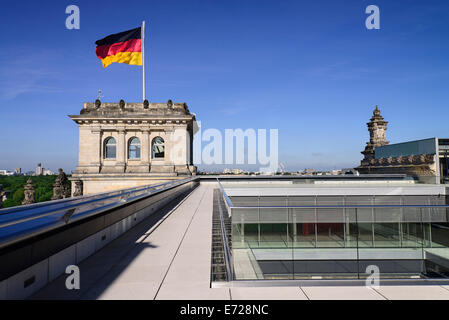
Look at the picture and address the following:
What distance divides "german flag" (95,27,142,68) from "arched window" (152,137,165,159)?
8.98m

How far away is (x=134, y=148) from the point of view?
34031mm

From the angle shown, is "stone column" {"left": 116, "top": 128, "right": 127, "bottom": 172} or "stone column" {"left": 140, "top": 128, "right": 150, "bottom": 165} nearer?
"stone column" {"left": 116, "top": 128, "right": 127, "bottom": 172}

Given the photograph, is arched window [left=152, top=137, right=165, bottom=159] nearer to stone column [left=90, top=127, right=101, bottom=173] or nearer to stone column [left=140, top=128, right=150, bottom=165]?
stone column [left=140, top=128, right=150, bottom=165]

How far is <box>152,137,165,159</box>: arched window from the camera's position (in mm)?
33875

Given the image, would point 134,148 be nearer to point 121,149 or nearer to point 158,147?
point 121,149

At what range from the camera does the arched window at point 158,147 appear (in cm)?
3388

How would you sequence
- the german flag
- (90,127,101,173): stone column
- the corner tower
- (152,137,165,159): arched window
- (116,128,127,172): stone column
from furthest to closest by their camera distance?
(152,137,165,159): arched window, (116,128,127,172): stone column, (90,127,101,173): stone column, the corner tower, the german flag

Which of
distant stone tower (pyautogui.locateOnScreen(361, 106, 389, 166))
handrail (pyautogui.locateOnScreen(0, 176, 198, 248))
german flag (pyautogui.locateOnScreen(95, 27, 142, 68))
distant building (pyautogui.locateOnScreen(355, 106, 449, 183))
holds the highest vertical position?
german flag (pyautogui.locateOnScreen(95, 27, 142, 68))

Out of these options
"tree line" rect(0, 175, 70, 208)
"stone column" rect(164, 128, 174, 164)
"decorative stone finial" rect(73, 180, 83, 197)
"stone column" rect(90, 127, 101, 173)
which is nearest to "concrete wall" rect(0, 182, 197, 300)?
"stone column" rect(164, 128, 174, 164)

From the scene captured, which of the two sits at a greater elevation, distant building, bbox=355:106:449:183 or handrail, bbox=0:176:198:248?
distant building, bbox=355:106:449:183

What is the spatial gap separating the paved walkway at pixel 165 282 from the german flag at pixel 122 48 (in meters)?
28.7

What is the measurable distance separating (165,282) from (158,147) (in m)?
30.2

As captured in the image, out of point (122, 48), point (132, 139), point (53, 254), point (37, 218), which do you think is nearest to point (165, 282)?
point (53, 254)

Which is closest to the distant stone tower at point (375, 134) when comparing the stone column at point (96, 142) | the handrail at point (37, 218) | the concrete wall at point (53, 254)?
the stone column at point (96, 142)
